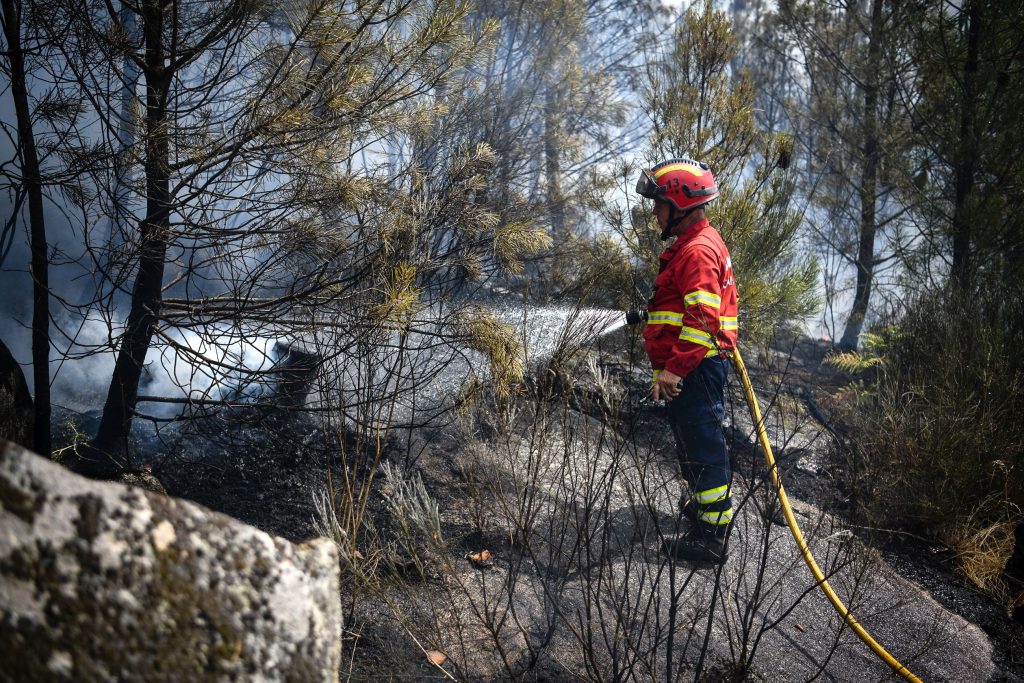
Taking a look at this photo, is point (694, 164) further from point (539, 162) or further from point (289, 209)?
point (539, 162)

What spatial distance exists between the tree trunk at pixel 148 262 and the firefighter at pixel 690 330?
2383mm

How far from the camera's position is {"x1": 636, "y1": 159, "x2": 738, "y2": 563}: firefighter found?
3566mm

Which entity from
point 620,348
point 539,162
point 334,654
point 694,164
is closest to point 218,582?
→ point 334,654

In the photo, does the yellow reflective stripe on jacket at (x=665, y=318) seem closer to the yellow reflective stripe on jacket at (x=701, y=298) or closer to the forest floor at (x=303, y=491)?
the yellow reflective stripe on jacket at (x=701, y=298)

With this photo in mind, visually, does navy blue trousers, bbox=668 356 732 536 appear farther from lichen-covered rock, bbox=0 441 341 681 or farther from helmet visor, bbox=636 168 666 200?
lichen-covered rock, bbox=0 441 341 681

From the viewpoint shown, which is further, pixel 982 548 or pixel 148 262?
pixel 982 548

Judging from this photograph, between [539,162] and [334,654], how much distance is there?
309 inches

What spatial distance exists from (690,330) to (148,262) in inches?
108

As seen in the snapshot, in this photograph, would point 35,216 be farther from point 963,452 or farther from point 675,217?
point 963,452

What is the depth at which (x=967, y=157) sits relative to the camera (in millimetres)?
6773

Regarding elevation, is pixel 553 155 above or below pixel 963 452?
above

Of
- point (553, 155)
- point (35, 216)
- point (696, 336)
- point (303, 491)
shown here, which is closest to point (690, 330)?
point (696, 336)

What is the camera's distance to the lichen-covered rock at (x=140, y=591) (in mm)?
838

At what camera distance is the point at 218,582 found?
1.01m
